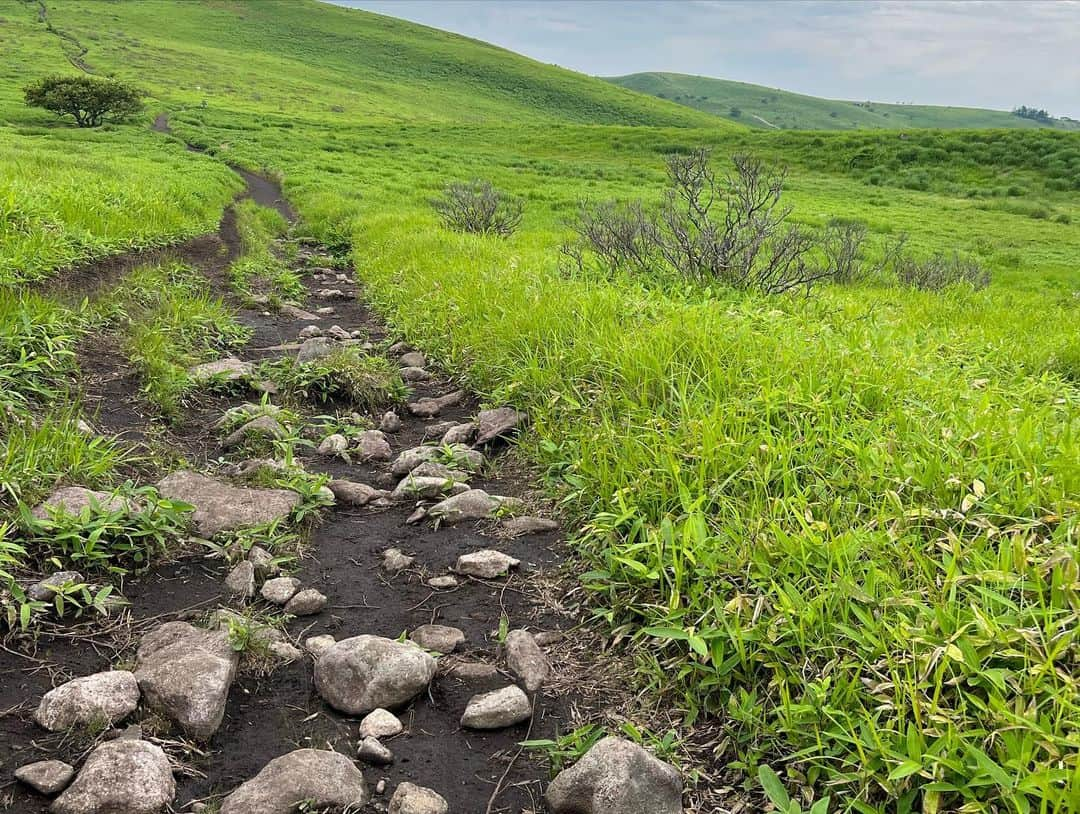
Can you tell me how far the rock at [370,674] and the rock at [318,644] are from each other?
0.44 ft

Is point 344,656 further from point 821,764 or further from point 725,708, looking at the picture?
point 821,764

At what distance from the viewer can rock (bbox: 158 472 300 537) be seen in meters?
3.60

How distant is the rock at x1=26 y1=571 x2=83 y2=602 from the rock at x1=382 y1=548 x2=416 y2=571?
1.29m

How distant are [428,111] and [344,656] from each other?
79466mm

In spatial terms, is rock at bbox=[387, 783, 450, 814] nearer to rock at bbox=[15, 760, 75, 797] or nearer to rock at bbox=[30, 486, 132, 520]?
rock at bbox=[15, 760, 75, 797]

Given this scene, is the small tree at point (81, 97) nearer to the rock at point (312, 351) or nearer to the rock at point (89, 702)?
the rock at point (312, 351)

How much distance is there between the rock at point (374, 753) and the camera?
232 cm

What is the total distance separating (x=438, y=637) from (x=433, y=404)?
2988 millimetres

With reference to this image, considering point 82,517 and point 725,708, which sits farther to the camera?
point 82,517

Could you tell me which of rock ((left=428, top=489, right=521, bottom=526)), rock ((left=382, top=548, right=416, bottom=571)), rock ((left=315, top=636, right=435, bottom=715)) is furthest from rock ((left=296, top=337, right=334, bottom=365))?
rock ((left=315, top=636, right=435, bottom=715))

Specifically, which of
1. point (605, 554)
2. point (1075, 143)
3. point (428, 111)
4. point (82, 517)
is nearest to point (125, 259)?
point (82, 517)

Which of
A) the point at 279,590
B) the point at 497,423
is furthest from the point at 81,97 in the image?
the point at 279,590

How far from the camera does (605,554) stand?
3.27 m

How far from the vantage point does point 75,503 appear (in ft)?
10.8
